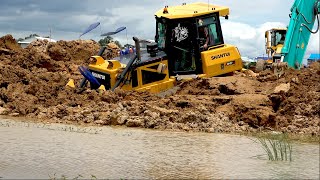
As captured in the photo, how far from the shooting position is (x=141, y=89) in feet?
56.3

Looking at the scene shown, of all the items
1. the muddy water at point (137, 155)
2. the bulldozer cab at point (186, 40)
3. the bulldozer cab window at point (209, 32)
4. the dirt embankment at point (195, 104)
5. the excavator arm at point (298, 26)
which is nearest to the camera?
the muddy water at point (137, 155)

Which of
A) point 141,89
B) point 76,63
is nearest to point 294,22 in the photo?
point 141,89

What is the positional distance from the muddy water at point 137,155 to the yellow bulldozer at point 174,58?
354 centimetres

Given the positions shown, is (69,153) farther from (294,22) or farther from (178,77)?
(294,22)

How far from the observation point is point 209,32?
18.1m

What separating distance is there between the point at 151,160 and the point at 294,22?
1124 cm

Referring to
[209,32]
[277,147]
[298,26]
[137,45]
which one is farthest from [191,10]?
[277,147]

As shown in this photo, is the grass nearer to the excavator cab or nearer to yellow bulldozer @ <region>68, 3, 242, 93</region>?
yellow bulldozer @ <region>68, 3, 242, 93</region>

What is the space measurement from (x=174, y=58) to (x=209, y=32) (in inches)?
51.6

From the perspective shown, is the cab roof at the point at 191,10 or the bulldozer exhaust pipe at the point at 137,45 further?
the cab roof at the point at 191,10

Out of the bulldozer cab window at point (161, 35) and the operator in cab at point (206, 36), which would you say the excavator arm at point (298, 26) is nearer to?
the operator in cab at point (206, 36)

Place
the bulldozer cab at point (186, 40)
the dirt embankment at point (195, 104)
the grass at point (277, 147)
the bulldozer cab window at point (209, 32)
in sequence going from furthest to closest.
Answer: the bulldozer cab window at point (209, 32) < the bulldozer cab at point (186, 40) < the dirt embankment at point (195, 104) < the grass at point (277, 147)

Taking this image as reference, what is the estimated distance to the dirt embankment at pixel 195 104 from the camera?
13977 millimetres

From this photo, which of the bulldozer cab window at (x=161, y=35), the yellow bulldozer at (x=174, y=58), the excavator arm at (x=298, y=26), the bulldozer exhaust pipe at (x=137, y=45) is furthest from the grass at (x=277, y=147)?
the excavator arm at (x=298, y=26)
